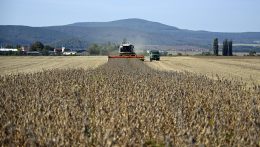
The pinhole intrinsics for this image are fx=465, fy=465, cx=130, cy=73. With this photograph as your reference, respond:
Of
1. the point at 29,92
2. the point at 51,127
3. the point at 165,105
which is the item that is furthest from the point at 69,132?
the point at 29,92

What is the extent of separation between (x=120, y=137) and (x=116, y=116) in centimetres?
168

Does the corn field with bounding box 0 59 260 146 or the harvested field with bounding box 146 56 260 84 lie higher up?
the corn field with bounding box 0 59 260 146

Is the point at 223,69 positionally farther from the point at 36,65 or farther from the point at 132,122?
the point at 132,122

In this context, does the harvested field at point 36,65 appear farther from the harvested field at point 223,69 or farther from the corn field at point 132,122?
the corn field at point 132,122

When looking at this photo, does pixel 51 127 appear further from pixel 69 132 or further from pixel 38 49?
pixel 38 49

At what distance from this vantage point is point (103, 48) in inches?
6550

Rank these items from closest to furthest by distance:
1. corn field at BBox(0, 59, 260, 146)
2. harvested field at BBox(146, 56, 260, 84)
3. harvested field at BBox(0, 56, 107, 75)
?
corn field at BBox(0, 59, 260, 146) < harvested field at BBox(146, 56, 260, 84) < harvested field at BBox(0, 56, 107, 75)

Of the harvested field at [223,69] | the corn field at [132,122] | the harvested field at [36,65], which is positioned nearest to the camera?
the corn field at [132,122]

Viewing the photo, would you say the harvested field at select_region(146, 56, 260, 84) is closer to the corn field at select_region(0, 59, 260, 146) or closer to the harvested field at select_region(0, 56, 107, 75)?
the corn field at select_region(0, 59, 260, 146)

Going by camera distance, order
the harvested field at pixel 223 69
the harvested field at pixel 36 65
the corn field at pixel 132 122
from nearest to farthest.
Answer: the corn field at pixel 132 122 → the harvested field at pixel 223 69 → the harvested field at pixel 36 65

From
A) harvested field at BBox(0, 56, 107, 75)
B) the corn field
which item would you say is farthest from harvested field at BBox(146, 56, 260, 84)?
harvested field at BBox(0, 56, 107, 75)

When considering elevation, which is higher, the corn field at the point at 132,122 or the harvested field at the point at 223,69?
the corn field at the point at 132,122

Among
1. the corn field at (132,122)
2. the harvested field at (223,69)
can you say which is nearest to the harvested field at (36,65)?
the harvested field at (223,69)

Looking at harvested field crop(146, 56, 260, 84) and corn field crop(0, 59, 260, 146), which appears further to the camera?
harvested field crop(146, 56, 260, 84)
